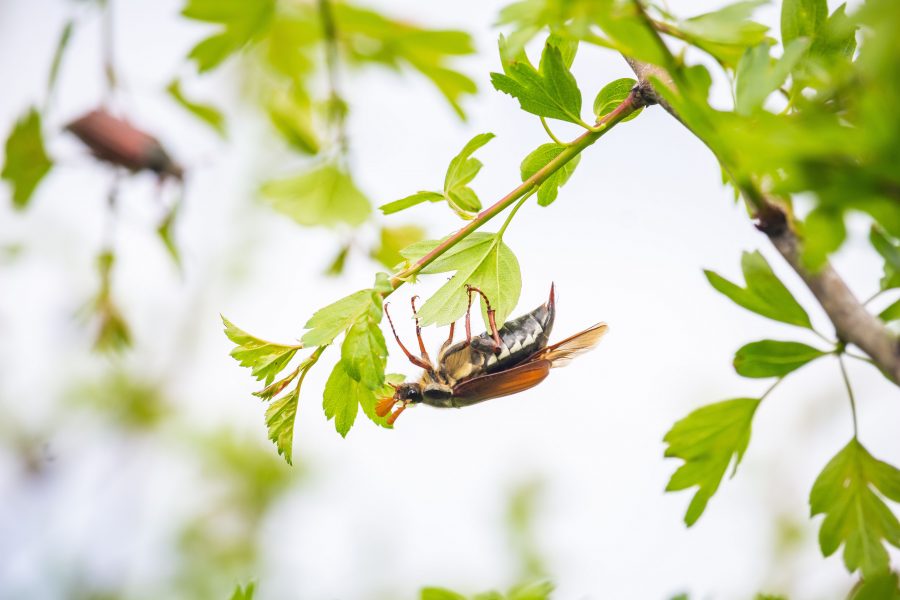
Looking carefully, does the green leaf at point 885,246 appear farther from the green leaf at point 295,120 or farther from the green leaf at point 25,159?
the green leaf at point 25,159

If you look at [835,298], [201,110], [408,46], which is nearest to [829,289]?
[835,298]

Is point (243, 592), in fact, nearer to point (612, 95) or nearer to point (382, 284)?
point (382, 284)

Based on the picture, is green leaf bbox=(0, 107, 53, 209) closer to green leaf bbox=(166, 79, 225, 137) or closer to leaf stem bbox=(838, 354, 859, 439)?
green leaf bbox=(166, 79, 225, 137)

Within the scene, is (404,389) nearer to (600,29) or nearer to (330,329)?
(330,329)

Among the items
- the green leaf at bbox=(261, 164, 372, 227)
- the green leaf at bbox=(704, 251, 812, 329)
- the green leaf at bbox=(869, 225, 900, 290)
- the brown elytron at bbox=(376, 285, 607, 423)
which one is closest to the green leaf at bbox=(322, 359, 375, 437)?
the brown elytron at bbox=(376, 285, 607, 423)

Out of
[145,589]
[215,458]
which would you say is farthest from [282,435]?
[145,589]

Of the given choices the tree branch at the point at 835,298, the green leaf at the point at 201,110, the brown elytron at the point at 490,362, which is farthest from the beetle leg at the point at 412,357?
the green leaf at the point at 201,110
